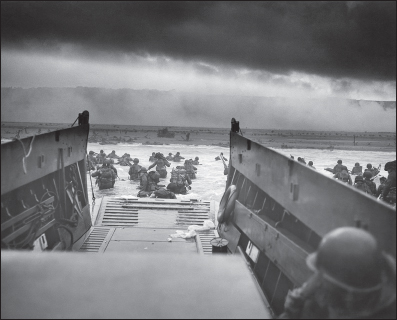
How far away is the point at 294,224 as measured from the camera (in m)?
3.47

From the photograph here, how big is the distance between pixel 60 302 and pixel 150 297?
0.42m

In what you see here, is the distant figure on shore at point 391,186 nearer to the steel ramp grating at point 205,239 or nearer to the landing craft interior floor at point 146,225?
the landing craft interior floor at point 146,225


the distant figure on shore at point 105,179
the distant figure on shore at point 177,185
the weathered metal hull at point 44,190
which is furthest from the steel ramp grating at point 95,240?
the distant figure on shore at point 105,179

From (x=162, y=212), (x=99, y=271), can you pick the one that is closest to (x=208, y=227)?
(x=162, y=212)

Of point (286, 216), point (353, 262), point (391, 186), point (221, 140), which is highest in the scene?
point (353, 262)

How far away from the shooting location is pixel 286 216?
3668mm

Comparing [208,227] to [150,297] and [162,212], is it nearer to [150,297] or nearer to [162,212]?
[162,212]

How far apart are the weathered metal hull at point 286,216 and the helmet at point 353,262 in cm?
17

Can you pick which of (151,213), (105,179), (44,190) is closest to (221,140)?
(105,179)

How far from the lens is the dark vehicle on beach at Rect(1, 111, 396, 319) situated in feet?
5.74

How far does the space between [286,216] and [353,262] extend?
206 centimetres

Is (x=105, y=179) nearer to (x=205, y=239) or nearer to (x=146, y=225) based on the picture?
(x=146, y=225)

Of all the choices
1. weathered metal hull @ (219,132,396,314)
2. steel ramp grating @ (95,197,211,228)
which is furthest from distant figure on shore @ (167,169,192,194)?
weathered metal hull @ (219,132,396,314)

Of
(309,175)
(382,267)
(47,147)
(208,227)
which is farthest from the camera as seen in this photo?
(208,227)
